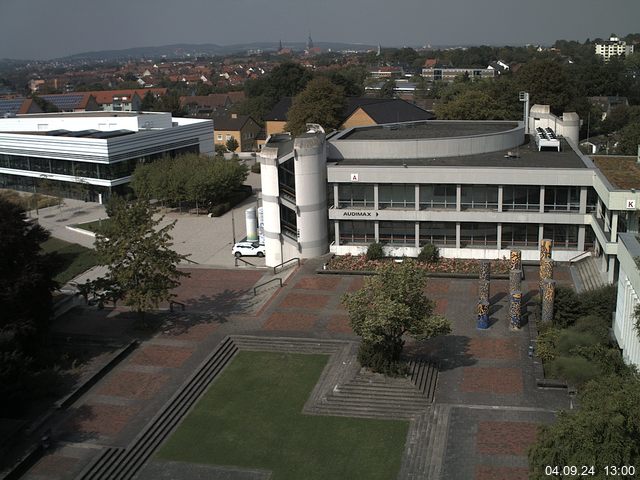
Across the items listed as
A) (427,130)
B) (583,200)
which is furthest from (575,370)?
(427,130)

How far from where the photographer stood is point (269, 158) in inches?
1667

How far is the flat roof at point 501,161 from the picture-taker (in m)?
42.7

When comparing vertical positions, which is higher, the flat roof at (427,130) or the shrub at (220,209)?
the flat roof at (427,130)

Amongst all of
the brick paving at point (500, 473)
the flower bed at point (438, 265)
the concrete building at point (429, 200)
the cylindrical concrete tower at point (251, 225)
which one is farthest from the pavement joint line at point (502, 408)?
the cylindrical concrete tower at point (251, 225)

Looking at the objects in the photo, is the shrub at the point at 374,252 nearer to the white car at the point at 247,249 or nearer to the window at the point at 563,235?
the white car at the point at 247,249

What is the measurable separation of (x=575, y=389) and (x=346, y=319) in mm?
11504

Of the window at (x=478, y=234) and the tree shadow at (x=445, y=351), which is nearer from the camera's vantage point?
Answer: the tree shadow at (x=445, y=351)

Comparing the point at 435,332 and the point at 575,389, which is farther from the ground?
the point at 435,332

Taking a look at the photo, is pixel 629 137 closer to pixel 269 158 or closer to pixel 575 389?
pixel 269 158

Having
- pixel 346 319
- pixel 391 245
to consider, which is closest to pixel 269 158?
pixel 391 245

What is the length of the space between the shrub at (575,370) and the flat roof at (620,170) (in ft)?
42.0

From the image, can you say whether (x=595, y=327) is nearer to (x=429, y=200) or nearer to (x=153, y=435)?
(x=429, y=200)

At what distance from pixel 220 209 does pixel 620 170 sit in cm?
3139

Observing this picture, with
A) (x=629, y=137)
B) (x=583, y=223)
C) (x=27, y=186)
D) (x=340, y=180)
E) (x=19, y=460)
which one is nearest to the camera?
(x=19, y=460)
